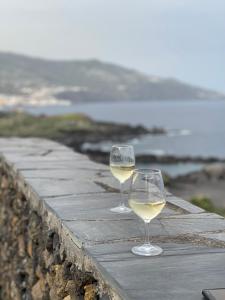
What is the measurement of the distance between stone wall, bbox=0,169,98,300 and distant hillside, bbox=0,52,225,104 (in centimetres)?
13921

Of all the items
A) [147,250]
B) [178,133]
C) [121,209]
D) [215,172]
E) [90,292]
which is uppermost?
[178,133]

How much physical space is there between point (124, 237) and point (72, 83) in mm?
170021

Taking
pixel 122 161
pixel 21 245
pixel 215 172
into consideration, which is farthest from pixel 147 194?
pixel 215 172

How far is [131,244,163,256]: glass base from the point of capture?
219 cm

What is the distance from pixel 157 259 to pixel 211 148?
51696 millimetres

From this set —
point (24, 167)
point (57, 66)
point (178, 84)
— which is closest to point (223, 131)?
point (24, 167)

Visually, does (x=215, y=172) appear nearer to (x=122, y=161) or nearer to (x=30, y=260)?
(x=30, y=260)

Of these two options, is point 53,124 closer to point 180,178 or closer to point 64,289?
point 180,178

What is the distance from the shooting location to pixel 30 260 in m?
3.54

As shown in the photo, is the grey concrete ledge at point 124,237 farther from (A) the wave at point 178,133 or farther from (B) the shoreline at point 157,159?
(A) the wave at point 178,133

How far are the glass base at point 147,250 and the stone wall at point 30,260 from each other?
20cm

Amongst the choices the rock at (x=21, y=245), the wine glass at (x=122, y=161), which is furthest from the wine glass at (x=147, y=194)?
the rock at (x=21, y=245)

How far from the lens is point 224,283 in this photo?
189 cm

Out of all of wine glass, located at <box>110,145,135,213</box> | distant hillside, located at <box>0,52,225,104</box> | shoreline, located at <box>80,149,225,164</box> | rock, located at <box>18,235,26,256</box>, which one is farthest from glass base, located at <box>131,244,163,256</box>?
distant hillside, located at <box>0,52,225,104</box>
